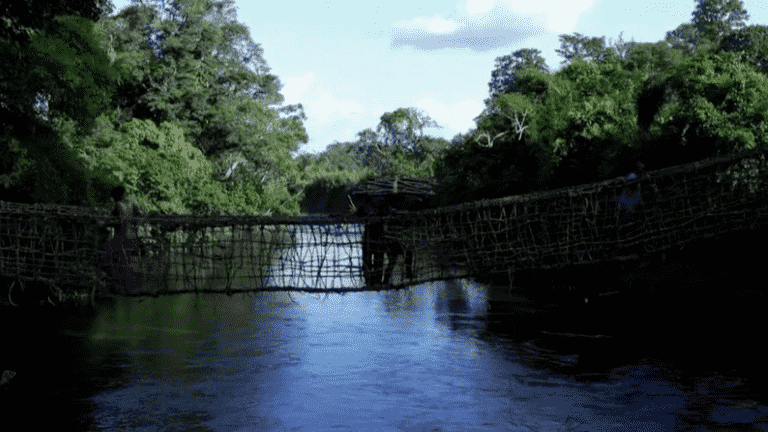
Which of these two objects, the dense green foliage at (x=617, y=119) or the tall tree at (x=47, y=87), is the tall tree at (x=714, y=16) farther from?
the tall tree at (x=47, y=87)

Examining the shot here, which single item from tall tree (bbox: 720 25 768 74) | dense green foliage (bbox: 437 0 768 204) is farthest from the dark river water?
tall tree (bbox: 720 25 768 74)

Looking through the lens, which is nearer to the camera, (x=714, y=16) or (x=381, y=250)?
(x=381, y=250)

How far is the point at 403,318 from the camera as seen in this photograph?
1555 cm

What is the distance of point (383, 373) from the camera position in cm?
1012

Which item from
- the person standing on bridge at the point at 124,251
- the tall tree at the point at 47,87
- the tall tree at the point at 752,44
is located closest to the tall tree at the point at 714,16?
the tall tree at the point at 752,44

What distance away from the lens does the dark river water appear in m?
7.89

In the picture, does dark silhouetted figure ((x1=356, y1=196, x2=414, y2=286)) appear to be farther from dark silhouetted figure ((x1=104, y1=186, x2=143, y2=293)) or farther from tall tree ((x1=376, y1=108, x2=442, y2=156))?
tall tree ((x1=376, y1=108, x2=442, y2=156))

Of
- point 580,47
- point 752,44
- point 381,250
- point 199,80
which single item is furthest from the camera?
point 580,47

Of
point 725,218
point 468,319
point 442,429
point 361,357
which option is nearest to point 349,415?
point 442,429

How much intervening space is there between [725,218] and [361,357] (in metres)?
4.79

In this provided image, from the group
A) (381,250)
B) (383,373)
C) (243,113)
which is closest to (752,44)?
(381,250)

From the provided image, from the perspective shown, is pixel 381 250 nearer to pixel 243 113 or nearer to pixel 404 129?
pixel 243 113

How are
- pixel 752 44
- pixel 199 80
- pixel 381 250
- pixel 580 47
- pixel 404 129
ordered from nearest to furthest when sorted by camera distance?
pixel 381 250 → pixel 752 44 → pixel 199 80 → pixel 580 47 → pixel 404 129

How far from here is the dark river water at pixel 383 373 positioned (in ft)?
25.9
